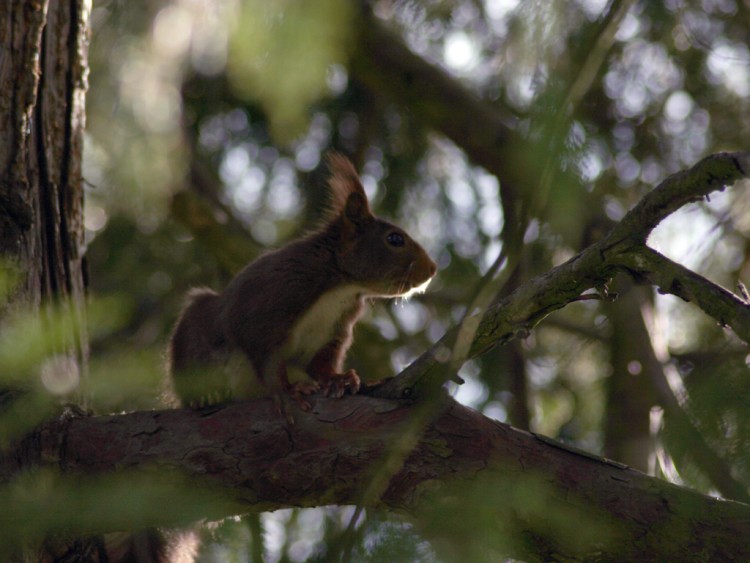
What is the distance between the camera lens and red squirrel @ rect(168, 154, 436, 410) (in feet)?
11.0

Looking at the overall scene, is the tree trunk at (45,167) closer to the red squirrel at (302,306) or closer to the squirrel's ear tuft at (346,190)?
the red squirrel at (302,306)

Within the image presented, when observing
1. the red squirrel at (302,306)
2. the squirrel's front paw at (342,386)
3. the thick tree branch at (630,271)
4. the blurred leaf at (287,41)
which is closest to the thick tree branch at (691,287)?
the thick tree branch at (630,271)

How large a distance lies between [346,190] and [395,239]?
1.08 ft

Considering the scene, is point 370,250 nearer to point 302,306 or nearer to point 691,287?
point 302,306

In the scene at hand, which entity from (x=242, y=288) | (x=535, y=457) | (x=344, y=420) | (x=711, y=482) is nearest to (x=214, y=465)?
(x=344, y=420)

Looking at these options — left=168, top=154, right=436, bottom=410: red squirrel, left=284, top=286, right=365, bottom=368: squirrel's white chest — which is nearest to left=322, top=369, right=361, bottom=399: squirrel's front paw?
left=168, top=154, right=436, bottom=410: red squirrel

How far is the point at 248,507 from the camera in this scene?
8.02ft

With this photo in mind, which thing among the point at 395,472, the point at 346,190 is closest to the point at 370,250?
the point at 346,190

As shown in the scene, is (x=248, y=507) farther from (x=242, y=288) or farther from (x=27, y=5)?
(x=27, y=5)

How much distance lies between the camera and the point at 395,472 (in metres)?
2.18

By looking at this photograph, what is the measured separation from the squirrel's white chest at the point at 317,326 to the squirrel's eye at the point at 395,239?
0.27 m

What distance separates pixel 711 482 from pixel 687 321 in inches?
135

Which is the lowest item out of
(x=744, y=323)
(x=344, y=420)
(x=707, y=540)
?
(x=344, y=420)

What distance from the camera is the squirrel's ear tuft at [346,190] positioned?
3852 mm
